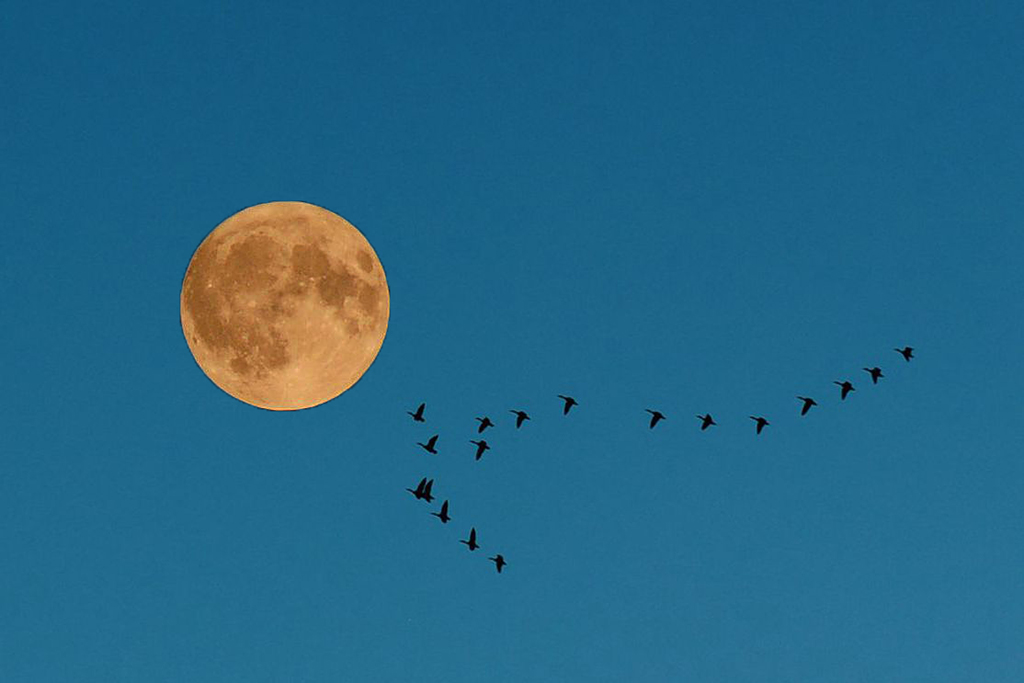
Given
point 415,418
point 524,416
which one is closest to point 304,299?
point 415,418

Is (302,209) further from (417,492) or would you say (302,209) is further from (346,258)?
(417,492)

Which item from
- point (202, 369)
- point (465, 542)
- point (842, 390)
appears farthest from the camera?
point (842, 390)

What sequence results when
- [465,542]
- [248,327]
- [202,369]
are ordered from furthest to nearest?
[465,542] < [202,369] < [248,327]

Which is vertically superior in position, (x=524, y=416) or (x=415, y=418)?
(x=524, y=416)

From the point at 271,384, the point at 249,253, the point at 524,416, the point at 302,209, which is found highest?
the point at 524,416

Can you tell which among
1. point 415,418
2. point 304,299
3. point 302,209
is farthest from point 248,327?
point 415,418

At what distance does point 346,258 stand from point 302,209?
1.97 m

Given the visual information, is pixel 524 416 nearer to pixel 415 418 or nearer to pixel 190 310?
pixel 415 418

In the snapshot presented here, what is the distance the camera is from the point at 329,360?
30516mm

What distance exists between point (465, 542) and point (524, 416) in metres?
6.25

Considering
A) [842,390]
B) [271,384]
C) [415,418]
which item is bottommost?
[271,384]

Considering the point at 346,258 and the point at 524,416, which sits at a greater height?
the point at 524,416

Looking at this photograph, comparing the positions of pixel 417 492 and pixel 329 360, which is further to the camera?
Answer: pixel 417 492

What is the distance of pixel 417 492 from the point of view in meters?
45.7
